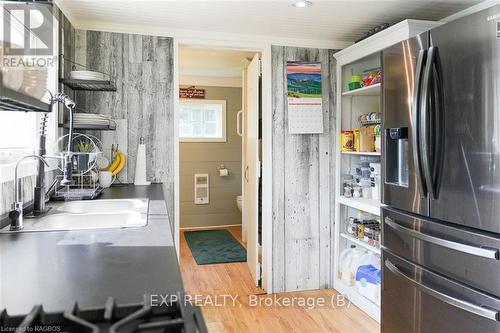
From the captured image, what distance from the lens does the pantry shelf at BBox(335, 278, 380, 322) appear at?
2800mm

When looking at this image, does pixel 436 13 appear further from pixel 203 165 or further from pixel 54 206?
pixel 203 165

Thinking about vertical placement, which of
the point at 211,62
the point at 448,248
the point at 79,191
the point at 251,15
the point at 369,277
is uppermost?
the point at 211,62

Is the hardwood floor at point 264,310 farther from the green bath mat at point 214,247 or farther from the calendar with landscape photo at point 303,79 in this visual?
the calendar with landscape photo at point 303,79

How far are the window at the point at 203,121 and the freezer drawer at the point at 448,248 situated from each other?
12.5ft

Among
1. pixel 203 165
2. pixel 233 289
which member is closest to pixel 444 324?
pixel 233 289

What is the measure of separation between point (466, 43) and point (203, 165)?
4363 mm

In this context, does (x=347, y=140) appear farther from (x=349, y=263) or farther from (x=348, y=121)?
(x=349, y=263)

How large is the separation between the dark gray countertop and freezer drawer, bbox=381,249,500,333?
1.32 meters

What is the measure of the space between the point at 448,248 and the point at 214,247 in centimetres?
325

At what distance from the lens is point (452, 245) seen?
1.73 metres

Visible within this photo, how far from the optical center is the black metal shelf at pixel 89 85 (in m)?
2.43

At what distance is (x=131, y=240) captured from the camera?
1.22 m

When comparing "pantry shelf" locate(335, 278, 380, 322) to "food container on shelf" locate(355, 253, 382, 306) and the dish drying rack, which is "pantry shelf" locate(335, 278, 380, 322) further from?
the dish drying rack

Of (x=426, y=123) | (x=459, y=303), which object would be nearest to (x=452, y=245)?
(x=459, y=303)
